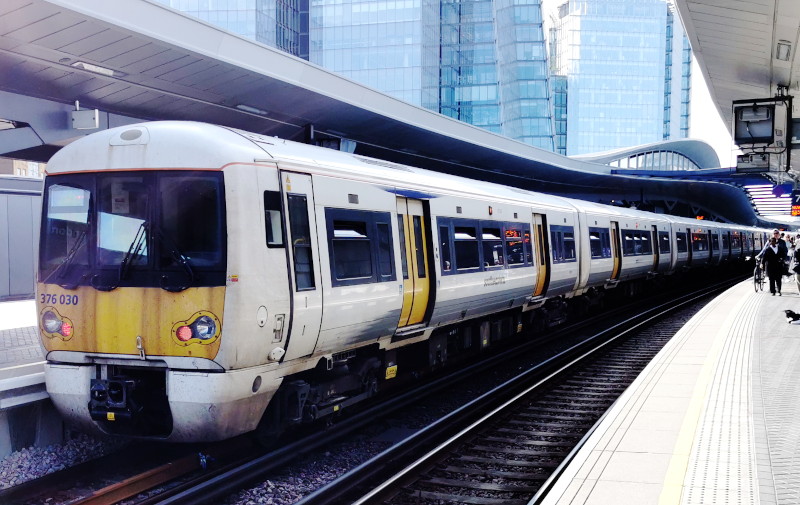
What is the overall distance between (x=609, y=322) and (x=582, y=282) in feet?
7.89

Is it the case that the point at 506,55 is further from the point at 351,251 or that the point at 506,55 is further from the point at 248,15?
the point at 351,251

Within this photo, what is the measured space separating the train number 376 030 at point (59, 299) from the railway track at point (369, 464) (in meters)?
1.54

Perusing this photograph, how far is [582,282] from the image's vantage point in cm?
1808

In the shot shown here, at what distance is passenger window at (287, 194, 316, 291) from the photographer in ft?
23.9

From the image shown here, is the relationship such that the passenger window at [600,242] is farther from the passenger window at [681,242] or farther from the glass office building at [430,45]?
the glass office building at [430,45]

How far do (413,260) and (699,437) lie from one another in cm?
412

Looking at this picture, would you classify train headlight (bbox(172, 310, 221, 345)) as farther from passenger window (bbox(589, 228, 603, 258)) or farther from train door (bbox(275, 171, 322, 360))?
passenger window (bbox(589, 228, 603, 258))

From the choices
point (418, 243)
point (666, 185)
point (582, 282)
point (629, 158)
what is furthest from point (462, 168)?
point (629, 158)

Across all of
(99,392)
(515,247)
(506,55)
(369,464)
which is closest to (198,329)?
(99,392)

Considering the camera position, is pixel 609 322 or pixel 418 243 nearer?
pixel 418 243

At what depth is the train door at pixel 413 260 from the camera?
954 centimetres

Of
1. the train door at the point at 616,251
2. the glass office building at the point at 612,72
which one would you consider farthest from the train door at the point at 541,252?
the glass office building at the point at 612,72

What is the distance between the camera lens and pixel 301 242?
7.39 m

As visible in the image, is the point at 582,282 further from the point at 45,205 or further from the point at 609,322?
the point at 45,205
